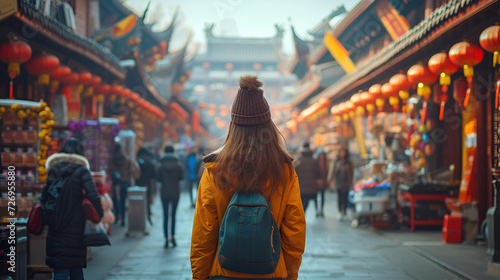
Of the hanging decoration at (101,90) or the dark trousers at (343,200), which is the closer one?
the dark trousers at (343,200)

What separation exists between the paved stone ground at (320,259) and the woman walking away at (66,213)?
1.32 metres

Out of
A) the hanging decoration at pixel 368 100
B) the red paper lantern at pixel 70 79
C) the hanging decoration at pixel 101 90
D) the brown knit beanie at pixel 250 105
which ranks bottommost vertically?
the brown knit beanie at pixel 250 105

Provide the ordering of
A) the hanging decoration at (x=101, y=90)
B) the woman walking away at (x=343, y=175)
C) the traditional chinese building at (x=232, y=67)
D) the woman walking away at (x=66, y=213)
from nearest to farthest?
the woman walking away at (x=66, y=213) < the woman walking away at (x=343, y=175) < the hanging decoration at (x=101, y=90) < the traditional chinese building at (x=232, y=67)

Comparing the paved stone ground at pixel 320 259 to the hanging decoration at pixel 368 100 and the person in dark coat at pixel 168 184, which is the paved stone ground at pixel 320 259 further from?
the hanging decoration at pixel 368 100

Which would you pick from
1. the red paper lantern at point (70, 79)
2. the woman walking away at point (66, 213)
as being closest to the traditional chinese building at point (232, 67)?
the red paper lantern at point (70, 79)

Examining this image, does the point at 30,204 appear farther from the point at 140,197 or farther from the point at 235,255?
the point at 235,255

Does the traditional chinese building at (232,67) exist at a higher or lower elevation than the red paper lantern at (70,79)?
higher

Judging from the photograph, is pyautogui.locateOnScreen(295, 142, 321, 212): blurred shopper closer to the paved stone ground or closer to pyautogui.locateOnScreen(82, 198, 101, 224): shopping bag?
the paved stone ground

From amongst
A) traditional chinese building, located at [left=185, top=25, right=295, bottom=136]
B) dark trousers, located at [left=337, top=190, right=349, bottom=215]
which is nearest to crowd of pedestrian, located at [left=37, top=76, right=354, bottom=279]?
dark trousers, located at [left=337, top=190, right=349, bottom=215]

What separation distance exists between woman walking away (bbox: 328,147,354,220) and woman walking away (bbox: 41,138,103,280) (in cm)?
665

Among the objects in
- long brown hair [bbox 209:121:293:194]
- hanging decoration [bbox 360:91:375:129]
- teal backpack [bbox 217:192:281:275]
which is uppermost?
hanging decoration [bbox 360:91:375:129]

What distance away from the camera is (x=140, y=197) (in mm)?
8016

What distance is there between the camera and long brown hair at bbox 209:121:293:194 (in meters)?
2.43

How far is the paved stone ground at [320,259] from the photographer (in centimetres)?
540
